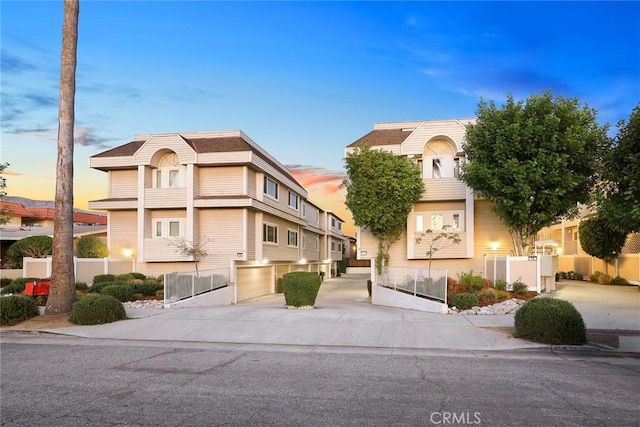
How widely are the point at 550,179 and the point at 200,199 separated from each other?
1802 cm

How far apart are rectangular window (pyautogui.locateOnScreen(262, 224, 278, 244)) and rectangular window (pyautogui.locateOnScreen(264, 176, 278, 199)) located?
2063 millimetres

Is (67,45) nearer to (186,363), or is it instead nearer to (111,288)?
(111,288)

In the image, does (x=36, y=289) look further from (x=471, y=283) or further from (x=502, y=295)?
(x=502, y=295)

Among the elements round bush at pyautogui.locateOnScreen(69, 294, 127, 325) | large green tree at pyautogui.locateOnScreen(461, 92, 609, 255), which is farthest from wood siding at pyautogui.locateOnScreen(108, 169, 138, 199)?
large green tree at pyautogui.locateOnScreen(461, 92, 609, 255)

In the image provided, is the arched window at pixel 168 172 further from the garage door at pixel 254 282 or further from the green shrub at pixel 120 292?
the green shrub at pixel 120 292

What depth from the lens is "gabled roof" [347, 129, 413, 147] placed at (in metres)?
27.7

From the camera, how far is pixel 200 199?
2900cm

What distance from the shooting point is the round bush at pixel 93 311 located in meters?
15.5

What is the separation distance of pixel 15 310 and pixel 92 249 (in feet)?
47.6

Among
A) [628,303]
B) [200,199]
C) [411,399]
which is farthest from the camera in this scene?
[200,199]

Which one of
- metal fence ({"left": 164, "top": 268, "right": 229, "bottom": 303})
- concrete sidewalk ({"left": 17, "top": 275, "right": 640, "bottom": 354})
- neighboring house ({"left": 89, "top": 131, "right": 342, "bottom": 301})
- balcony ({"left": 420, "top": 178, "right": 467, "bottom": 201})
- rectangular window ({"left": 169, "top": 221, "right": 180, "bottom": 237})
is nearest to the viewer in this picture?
concrete sidewalk ({"left": 17, "top": 275, "right": 640, "bottom": 354})

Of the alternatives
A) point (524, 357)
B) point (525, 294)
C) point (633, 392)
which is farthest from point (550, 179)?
point (633, 392)

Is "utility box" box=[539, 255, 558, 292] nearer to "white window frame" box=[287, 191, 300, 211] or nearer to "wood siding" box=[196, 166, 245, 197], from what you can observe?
"wood siding" box=[196, 166, 245, 197]

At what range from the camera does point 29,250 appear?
31312 mm
